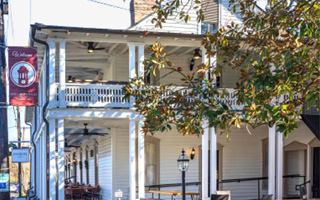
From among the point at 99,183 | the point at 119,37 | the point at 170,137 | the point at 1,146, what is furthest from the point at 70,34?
the point at 99,183

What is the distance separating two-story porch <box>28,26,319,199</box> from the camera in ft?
62.3

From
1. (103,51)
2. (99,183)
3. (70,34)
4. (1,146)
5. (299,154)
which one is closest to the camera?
(1,146)

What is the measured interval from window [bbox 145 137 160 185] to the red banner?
698 centimetres

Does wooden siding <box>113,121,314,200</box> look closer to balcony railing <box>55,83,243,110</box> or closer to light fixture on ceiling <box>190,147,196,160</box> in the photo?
light fixture on ceiling <box>190,147,196,160</box>

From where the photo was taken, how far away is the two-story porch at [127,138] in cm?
1900

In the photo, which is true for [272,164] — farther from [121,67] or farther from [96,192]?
[96,192]

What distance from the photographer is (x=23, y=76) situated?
1736 cm

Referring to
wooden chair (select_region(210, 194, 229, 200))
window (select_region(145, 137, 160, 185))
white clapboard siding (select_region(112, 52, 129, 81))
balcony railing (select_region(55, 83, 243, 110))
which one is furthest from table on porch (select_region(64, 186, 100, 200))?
wooden chair (select_region(210, 194, 229, 200))

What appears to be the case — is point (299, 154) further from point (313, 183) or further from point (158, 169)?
point (158, 169)

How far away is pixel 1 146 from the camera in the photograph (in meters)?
15.9

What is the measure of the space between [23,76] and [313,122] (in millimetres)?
10629

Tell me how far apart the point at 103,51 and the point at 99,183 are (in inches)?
279

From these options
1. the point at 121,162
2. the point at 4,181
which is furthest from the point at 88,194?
the point at 4,181

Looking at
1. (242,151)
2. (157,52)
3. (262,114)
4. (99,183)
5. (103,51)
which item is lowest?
(99,183)
